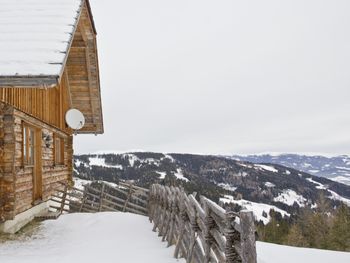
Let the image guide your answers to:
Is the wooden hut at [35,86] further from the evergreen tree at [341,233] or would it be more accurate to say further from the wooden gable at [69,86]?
the evergreen tree at [341,233]

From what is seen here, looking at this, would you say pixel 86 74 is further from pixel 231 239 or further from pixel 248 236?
pixel 248 236

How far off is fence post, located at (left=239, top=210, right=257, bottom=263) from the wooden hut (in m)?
6.03

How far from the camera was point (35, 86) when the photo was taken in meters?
9.19

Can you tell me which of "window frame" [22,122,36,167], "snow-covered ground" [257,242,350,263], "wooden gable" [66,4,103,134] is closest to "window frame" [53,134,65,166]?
"wooden gable" [66,4,103,134]

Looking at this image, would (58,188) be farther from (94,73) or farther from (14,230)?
(14,230)

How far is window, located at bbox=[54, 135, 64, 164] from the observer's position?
17991mm

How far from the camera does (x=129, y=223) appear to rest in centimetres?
1411

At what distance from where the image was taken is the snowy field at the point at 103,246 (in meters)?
8.91

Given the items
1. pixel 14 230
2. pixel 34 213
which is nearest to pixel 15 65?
pixel 14 230

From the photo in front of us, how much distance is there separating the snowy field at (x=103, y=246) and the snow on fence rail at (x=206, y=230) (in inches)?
22.8

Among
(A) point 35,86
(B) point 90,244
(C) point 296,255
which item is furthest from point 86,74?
(C) point 296,255

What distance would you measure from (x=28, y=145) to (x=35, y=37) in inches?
160

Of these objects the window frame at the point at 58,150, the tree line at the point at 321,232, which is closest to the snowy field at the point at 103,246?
the window frame at the point at 58,150

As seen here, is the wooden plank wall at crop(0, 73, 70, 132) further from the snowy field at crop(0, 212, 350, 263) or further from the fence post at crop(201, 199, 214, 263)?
the fence post at crop(201, 199, 214, 263)
